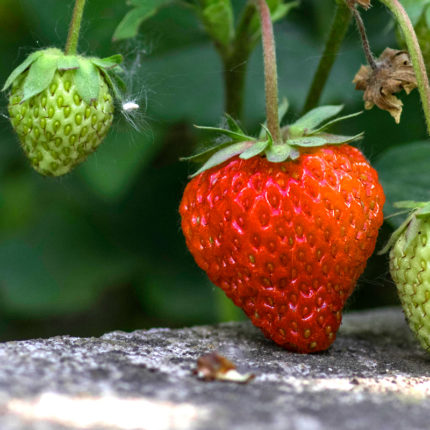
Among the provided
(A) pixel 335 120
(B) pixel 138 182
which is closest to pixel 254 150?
(A) pixel 335 120

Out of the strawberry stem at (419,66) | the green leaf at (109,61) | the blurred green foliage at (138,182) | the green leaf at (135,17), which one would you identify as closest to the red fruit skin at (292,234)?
the strawberry stem at (419,66)

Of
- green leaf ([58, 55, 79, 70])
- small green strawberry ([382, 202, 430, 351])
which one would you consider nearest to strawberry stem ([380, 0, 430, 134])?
small green strawberry ([382, 202, 430, 351])

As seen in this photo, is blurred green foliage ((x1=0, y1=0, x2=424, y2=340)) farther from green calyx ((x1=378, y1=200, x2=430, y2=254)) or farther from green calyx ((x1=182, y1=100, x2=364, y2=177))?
green calyx ((x1=378, y1=200, x2=430, y2=254))

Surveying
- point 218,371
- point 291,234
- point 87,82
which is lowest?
point 218,371

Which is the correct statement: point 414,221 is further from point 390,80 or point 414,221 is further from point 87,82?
point 87,82

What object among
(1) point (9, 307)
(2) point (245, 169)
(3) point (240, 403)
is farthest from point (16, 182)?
(3) point (240, 403)
